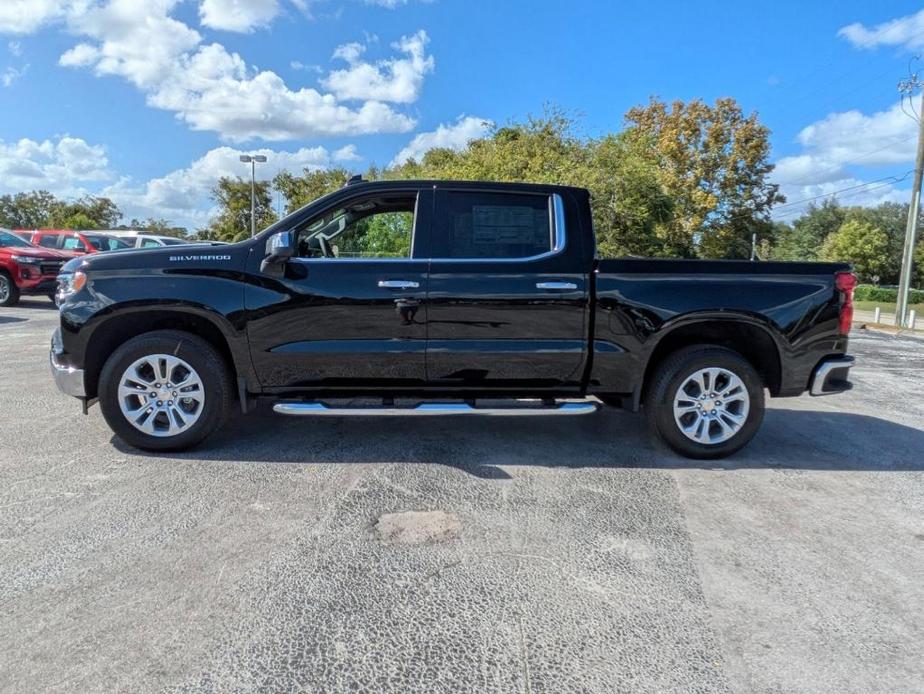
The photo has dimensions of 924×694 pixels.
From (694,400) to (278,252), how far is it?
317cm

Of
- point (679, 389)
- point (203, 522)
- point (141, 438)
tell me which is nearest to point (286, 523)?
point (203, 522)

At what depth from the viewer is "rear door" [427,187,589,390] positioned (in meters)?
4.27

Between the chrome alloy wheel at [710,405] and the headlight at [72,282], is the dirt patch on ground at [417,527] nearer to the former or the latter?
the chrome alloy wheel at [710,405]

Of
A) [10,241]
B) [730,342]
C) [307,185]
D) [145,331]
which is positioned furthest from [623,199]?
[307,185]

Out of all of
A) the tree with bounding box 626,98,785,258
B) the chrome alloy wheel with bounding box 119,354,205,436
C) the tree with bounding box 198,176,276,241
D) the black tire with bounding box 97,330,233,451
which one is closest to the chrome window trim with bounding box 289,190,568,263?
the black tire with bounding box 97,330,233,451

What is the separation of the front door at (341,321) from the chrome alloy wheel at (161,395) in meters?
0.50

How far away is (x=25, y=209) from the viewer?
61.9m

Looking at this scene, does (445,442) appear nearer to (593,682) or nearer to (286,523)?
(286,523)

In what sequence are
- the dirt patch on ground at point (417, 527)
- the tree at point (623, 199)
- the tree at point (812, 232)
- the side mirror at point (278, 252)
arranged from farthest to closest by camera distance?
the tree at point (812, 232), the tree at point (623, 199), the side mirror at point (278, 252), the dirt patch on ground at point (417, 527)

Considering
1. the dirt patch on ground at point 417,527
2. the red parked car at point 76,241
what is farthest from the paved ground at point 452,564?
the red parked car at point 76,241

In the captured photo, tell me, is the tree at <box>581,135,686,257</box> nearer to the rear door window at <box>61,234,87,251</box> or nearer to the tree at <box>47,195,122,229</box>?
the rear door window at <box>61,234,87,251</box>

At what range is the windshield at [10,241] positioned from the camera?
13829 millimetres

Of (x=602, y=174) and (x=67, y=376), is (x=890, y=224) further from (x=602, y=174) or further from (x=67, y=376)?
(x=67, y=376)

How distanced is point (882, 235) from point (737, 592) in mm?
77349
